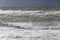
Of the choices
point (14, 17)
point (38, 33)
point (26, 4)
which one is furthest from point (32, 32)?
point (26, 4)

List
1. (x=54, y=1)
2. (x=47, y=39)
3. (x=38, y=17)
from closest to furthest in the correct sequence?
(x=47, y=39) → (x=38, y=17) → (x=54, y=1)

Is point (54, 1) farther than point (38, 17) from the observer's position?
Yes

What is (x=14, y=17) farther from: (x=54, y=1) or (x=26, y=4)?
(x=54, y=1)

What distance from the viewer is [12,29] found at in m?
0.44

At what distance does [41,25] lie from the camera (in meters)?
0.46

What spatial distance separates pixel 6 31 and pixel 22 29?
68 mm

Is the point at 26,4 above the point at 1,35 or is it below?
above

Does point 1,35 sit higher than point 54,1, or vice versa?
point 54,1

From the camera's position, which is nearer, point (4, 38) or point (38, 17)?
point (4, 38)

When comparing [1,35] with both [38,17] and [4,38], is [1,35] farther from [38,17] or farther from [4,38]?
[38,17]

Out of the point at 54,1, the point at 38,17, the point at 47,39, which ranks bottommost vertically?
the point at 47,39

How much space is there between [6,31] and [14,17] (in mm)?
110

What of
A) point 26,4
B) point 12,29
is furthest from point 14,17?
point 26,4

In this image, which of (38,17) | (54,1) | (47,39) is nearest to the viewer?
(47,39)
